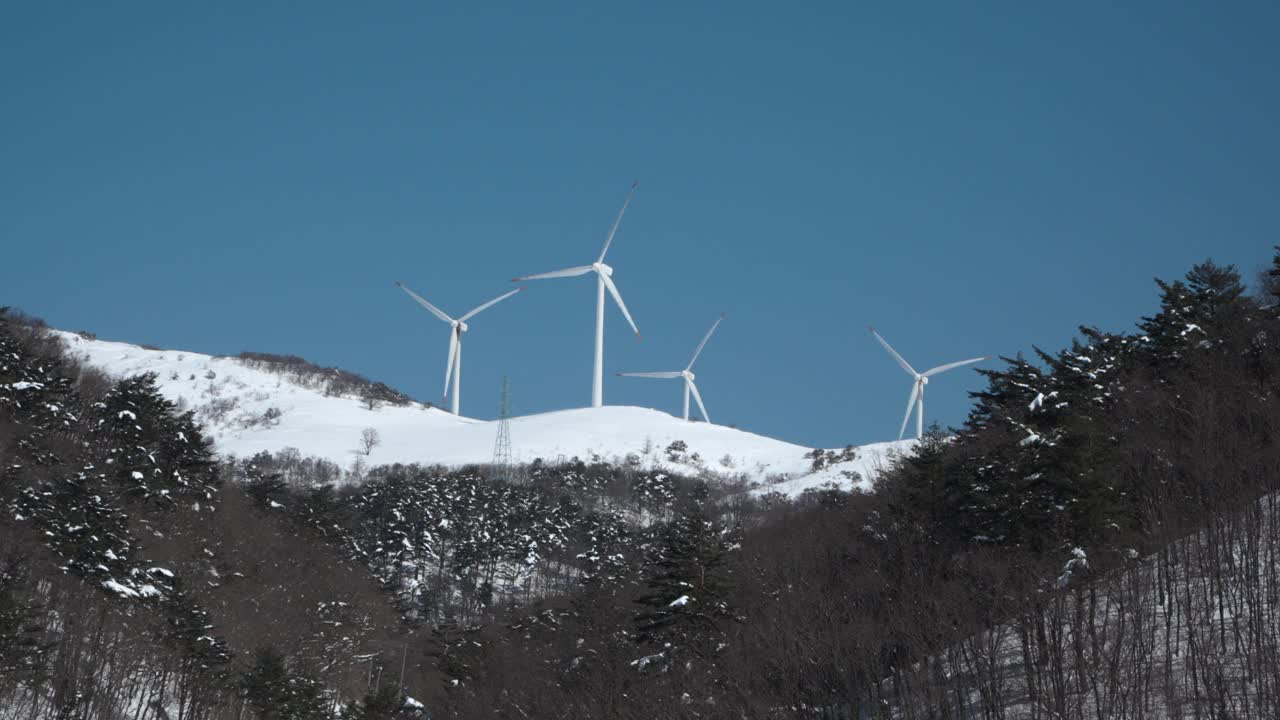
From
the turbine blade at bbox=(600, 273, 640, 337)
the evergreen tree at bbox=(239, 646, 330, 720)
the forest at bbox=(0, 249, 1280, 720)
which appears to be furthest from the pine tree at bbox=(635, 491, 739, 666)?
the turbine blade at bbox=(600, 273, 640, 337)

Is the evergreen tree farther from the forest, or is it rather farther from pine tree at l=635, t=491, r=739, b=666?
pine tree at l=635, t=491, r=739, b=666

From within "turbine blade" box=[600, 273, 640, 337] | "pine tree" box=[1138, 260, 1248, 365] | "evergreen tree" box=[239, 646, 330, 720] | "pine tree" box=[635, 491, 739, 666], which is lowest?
"evergreen tree" box=[239, 646, 330, 720]

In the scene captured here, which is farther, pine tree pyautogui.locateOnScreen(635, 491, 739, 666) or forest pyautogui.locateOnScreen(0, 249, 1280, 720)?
pine tree pyautogui.locateOnScreen(635, 491, 739, 666)

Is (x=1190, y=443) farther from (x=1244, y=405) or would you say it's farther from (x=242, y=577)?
(x=242, y=577)

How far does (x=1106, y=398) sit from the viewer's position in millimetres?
52469

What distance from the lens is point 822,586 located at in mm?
53781

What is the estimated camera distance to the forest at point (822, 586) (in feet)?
120

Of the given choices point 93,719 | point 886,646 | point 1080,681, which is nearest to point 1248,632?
point 1080,681

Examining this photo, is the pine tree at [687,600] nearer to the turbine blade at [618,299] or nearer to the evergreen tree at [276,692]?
the evergreen tree at [276,692]

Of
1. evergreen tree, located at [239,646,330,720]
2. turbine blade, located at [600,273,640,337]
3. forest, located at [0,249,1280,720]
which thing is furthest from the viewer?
turbine blade, located at [600,273,640,337]

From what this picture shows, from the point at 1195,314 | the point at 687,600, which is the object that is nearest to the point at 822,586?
the point at 687,600

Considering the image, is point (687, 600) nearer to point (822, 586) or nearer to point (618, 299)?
point (822, 586)

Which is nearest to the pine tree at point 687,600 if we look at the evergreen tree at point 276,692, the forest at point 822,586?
the forest at point 822,586

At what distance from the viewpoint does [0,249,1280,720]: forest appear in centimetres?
3662
